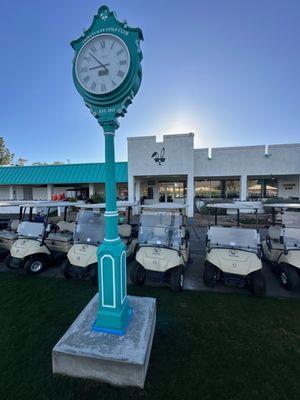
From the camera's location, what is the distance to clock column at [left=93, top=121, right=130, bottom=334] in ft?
8.27

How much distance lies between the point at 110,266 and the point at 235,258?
277 centimetres

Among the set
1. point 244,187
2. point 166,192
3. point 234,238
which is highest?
point 244,187

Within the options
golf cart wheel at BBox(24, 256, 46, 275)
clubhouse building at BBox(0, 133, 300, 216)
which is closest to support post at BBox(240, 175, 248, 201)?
clubhouse building at BBox(0, 133, 300, 216)

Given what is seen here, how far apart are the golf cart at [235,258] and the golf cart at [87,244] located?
242 centimetres

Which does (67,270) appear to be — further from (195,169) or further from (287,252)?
(195,169)

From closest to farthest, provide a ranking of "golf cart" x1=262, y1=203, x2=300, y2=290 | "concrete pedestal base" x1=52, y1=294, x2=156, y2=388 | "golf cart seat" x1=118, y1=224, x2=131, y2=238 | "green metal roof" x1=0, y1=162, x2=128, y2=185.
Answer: "concrete pedestal base" x1=52, y1=294, x2=156, y2=388 < "golf cart" x1=262, y1=203, x2=300, y2=290 < "golf cart seat" x1=118, y1=224, x2=131, y2=238 < "green metal roof" x1=0, y1=162, x2=128, y2=185

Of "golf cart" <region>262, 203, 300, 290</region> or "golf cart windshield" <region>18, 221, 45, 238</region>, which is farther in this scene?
"golf cart windshield" <region>18, 221, 45, 238</region>

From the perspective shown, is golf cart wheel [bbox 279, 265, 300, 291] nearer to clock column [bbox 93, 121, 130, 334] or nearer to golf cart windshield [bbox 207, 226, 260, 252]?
golf cart windshield [bbox 207, 226, 260, 252]

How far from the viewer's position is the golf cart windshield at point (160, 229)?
4.61m

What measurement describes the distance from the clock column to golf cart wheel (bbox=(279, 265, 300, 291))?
12.1 ft

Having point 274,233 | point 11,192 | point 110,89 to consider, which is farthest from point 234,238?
point 11,192

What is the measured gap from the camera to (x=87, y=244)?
15.5 feet

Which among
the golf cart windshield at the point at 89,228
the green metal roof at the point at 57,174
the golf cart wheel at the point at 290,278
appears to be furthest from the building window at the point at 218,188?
the golf cart windshield at the point at 89,228

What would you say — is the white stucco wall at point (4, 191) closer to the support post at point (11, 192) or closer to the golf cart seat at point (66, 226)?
the support post at point (11, 192)
